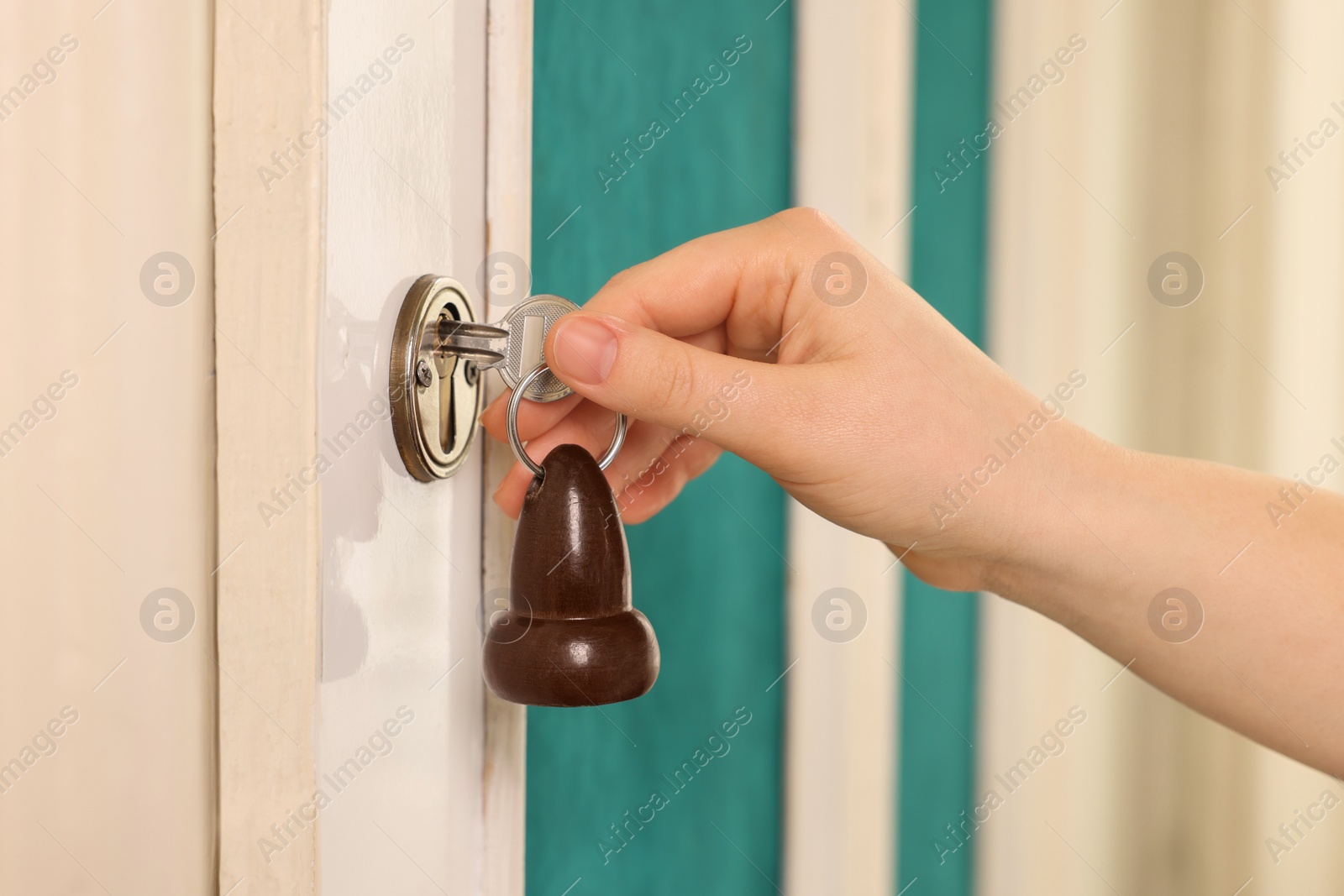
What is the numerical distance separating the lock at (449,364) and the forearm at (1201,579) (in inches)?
12.2

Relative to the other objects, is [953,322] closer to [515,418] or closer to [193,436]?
[515,418]

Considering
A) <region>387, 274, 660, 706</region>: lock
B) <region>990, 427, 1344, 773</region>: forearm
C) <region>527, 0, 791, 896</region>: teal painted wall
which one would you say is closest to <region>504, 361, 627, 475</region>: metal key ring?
<region>387, 274, 660, 706</region>: lock

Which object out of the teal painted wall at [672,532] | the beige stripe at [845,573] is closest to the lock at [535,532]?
the teal painted wall at [672,532]

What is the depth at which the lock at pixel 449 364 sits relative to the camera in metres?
0.41

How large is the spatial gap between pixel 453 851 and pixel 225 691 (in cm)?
18

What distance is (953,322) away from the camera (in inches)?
44.4

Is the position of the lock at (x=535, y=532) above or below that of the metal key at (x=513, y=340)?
below

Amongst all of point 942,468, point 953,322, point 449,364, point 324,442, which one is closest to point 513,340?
point 449,364

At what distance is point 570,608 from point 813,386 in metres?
0.18

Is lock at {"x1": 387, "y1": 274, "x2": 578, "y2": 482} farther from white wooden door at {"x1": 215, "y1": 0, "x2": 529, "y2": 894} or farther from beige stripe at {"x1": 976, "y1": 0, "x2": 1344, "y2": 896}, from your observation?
Answer: beige stripe at {"x1": 976, "y1": 0, "x2": 1344, "y2": 896}

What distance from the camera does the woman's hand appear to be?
463 millimetres

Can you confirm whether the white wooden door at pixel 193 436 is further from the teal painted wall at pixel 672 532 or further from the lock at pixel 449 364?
the teal painted wall at pixel 672 532

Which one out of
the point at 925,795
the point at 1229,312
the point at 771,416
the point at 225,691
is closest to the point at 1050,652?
the point at 925,795

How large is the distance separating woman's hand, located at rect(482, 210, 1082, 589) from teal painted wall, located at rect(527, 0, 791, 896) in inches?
4.7
